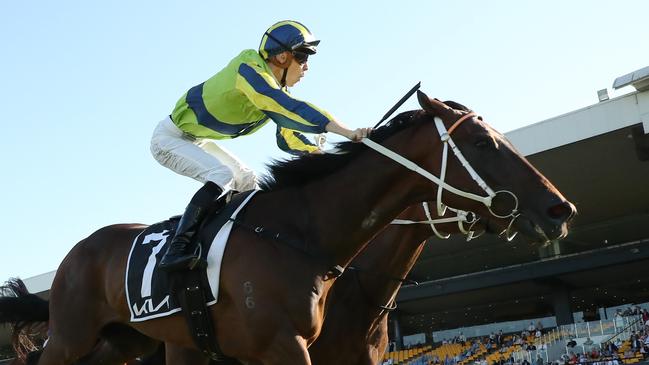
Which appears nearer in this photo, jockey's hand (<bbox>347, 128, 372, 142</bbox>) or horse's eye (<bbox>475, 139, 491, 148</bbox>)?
horse's eye (<bbox>475, 139, 491, 148</bbox>)

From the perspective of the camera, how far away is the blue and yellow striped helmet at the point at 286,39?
4.86 m

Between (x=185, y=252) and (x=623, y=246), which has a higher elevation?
(x=185, y=252)

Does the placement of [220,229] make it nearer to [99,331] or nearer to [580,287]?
[99,331]

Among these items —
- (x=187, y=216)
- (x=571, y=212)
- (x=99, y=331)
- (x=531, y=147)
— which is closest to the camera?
(x=571, y=212)

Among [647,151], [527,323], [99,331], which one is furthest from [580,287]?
[99,331]

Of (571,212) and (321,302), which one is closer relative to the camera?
(571,212)

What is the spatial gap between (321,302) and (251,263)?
438 mm

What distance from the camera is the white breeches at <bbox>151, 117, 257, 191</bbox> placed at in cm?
495

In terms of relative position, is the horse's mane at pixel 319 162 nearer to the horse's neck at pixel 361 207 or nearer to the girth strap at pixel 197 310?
the horse's neck at pixel 361 207

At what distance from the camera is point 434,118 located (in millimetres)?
4254

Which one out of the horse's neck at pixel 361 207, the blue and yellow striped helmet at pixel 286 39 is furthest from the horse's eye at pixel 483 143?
the blue and yellow striped helmet at pixel 286 39

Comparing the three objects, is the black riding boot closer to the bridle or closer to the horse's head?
the bridle

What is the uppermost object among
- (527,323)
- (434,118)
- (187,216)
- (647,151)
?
(434,118)

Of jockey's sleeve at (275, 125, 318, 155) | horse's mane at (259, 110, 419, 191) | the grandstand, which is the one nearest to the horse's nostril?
horse's mane at (259, 110, 419, 191)
